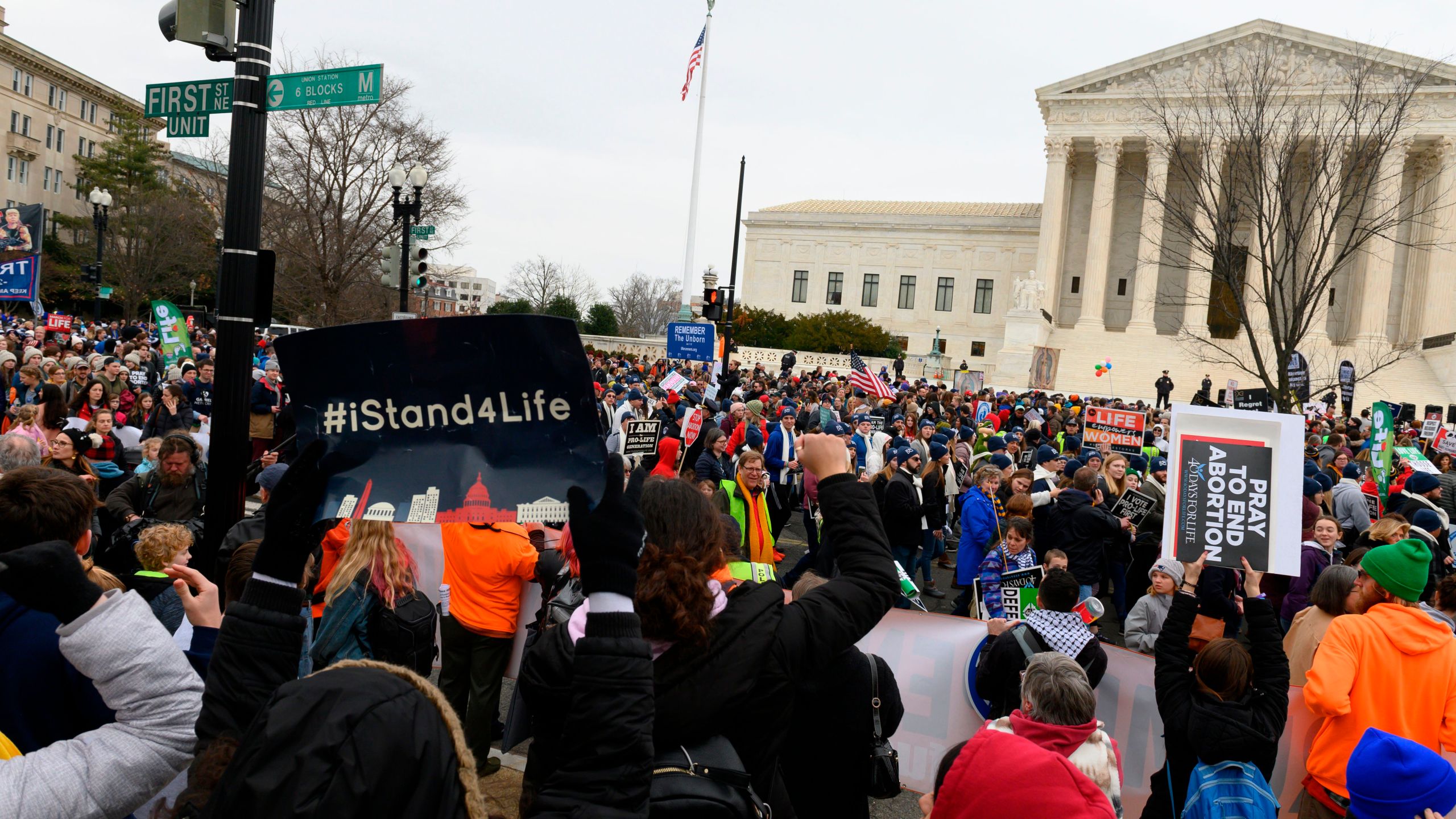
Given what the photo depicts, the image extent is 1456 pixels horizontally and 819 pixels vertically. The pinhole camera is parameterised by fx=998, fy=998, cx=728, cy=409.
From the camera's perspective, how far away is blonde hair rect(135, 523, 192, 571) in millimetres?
4379

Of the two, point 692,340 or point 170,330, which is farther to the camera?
point 692,340

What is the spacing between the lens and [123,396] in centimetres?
1157

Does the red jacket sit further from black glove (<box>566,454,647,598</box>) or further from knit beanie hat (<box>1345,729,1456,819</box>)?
knit beanie hat (<box>1345,729,1456,819</box>)

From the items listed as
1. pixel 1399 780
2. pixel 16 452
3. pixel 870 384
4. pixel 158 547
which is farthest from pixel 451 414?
pixel 870 384

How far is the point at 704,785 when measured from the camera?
85.2 inches

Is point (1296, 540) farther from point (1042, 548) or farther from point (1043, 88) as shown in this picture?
point (1043, 88)

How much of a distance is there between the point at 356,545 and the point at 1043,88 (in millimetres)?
56358

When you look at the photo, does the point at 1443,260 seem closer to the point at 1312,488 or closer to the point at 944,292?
the point at 944,292

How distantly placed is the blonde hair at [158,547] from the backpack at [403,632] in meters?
0.92

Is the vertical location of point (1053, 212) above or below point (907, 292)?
above

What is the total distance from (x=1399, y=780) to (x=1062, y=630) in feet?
6.29

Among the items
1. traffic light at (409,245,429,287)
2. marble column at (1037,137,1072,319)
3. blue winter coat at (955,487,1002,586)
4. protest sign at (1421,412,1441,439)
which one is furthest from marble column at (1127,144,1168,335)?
blue winter coat at (955,487,1002,586)

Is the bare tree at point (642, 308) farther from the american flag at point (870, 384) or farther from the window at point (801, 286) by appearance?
the american flag at point (870, 384)

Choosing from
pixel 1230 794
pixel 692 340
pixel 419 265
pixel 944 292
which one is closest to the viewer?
pixel 1230 794
